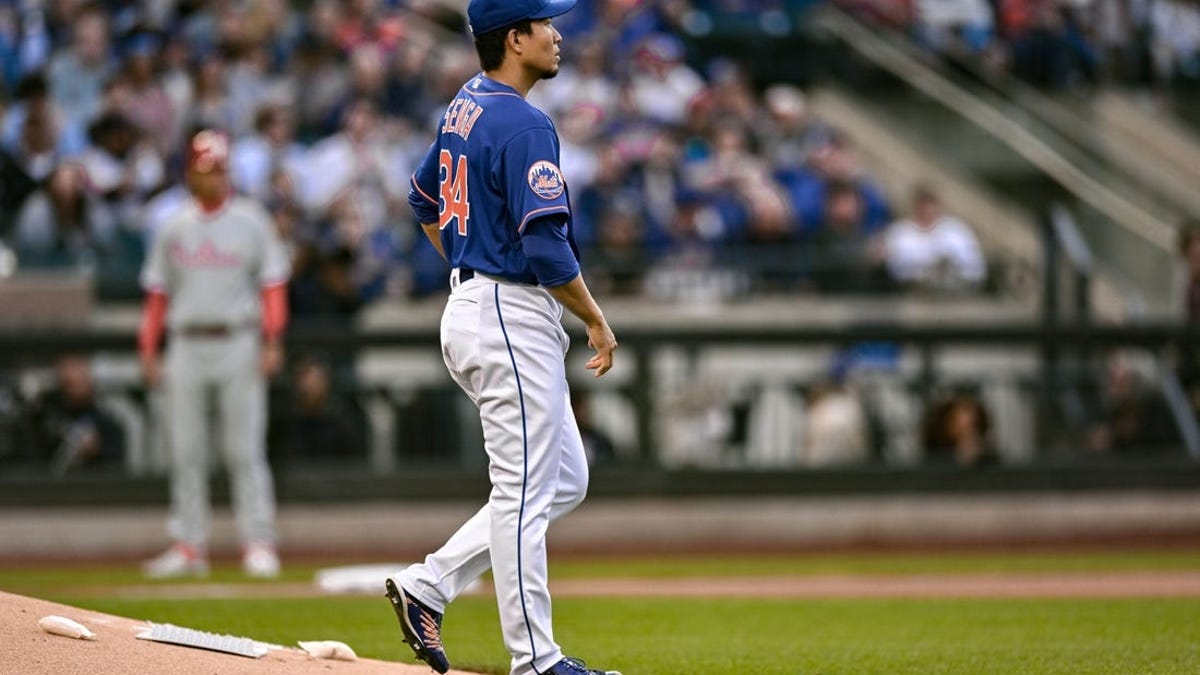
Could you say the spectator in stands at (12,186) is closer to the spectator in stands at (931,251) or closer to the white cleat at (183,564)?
the white cleat at (183,564)

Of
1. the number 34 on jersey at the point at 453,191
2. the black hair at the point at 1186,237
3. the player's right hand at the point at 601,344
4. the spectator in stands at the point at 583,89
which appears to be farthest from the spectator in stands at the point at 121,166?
the player's right hand at the point at 601,344

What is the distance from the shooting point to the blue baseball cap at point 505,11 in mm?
5625

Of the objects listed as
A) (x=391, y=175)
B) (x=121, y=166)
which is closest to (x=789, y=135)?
(x=391, y=175)

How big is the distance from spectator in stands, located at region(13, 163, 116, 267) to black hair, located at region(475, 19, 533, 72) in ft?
29.7

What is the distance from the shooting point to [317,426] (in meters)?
13.1

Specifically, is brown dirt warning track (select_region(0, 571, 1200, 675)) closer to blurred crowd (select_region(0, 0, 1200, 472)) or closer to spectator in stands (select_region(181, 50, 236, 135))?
blurred crowd (select_region(0, 0, 1200, 472))

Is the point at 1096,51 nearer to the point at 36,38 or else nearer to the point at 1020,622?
the point at 36,38

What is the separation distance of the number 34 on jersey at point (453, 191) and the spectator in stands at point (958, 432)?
8.08 metres

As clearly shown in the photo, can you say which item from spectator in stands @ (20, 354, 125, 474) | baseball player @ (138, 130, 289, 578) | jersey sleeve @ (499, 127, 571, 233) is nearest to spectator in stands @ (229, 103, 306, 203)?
spectator in stands @ (20, 354, 125, 474)

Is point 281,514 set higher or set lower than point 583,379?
lower

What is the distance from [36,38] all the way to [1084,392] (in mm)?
9759

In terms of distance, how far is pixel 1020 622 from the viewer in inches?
330

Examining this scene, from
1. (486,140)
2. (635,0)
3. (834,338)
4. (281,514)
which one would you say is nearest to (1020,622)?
(486,140)

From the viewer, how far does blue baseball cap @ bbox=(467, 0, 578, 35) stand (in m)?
5.62
